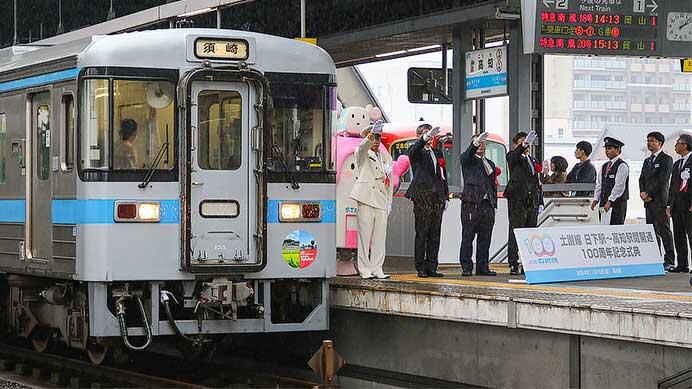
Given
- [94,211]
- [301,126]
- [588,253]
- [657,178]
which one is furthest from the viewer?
[657,178]

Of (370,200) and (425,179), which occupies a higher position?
(425,179)

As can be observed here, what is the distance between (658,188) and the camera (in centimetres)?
1530

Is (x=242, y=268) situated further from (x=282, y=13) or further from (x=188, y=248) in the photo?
(x=282, y=13)

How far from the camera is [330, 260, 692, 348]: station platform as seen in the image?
31.8ft

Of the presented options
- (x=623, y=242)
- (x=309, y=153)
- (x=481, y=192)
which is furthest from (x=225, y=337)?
(x=623, y=242)

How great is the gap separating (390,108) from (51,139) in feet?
51.9

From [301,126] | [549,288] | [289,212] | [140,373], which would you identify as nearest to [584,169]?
[549,288]

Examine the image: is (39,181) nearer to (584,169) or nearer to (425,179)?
(425,179)

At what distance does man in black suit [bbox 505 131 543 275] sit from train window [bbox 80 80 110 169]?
16.2 feet

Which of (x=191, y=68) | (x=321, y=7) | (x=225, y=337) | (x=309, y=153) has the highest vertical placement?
(x=321, y=7)

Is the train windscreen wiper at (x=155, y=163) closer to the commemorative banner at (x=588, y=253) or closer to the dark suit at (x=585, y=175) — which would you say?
the commemorative banner at (x=588, y=253)

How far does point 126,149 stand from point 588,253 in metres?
4.79

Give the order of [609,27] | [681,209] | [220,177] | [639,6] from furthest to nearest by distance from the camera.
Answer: [639,6], [609,27], [681,209], [220,177]

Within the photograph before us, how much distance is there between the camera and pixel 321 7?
874 inches
